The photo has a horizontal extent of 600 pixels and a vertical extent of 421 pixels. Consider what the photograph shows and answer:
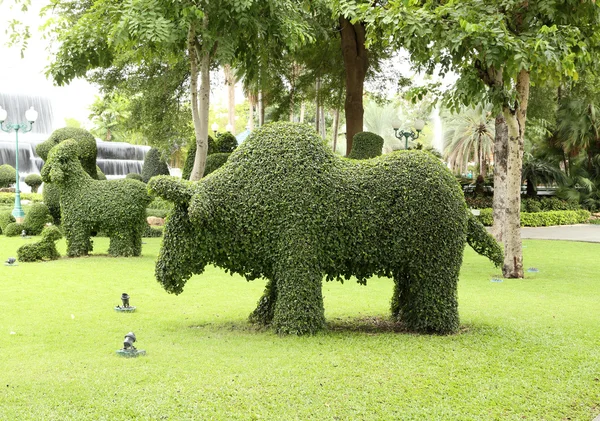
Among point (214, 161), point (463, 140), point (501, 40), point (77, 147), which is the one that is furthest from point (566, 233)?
point (463, 140)

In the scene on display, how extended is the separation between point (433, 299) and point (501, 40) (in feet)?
14.8

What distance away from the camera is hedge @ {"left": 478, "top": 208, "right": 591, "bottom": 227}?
26.3 m

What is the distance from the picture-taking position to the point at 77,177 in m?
14.2

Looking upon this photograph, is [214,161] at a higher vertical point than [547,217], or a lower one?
higher

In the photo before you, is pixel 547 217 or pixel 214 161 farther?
pixel 547 217

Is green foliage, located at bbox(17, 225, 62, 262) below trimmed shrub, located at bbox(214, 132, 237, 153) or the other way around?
below

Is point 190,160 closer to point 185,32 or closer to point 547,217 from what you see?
point 185,32

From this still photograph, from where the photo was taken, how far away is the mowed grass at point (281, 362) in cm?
512

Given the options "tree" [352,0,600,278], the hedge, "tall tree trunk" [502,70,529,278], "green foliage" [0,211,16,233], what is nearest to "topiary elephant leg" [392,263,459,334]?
"tree" [352,0,600,278]

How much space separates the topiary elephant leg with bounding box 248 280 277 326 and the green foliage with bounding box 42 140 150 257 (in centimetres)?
678

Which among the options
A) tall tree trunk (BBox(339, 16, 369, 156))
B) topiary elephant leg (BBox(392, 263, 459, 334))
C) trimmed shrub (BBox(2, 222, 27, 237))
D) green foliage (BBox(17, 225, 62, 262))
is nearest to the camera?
topiary elephant leg (BBox(392, 263, 459, 334))

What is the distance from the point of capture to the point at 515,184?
1269cm

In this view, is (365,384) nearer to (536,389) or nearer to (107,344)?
(536,389)

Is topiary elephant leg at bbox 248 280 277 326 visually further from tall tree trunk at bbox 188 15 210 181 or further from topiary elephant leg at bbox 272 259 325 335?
tall tree trunk at bbox 188 15 210 181
